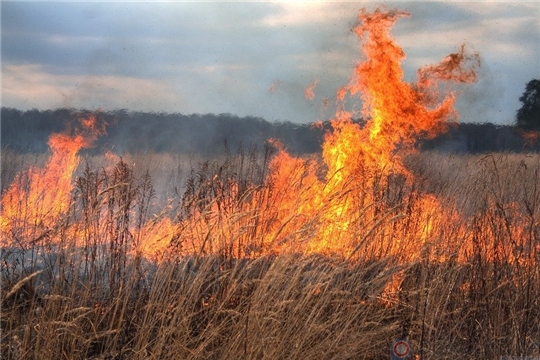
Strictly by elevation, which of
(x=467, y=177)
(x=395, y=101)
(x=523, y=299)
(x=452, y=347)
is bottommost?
(x=452, y=347)

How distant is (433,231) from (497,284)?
3.24 ft

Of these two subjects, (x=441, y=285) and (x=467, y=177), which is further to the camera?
(x=467, y=177)

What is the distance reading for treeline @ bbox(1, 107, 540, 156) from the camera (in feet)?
38.4

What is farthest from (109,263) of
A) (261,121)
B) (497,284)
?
(261,121)

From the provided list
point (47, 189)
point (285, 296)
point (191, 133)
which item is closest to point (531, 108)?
point (191, 133)

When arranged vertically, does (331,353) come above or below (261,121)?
below

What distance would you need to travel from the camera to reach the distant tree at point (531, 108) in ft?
50.5

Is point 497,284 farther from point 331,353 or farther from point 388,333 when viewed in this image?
point 331,353

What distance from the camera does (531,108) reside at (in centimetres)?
1573

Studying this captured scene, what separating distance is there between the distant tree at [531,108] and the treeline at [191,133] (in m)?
1.66

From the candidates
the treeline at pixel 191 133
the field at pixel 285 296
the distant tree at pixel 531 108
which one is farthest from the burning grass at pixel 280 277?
the distant tree at pixel 531 108

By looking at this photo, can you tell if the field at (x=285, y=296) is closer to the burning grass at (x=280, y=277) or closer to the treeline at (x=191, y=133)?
the burning grass at (x=280, y=277)

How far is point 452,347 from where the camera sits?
4.71m

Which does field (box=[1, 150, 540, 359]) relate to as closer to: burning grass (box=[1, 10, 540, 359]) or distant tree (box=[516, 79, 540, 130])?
burning grass (box=[1, 10, 540, 359])
